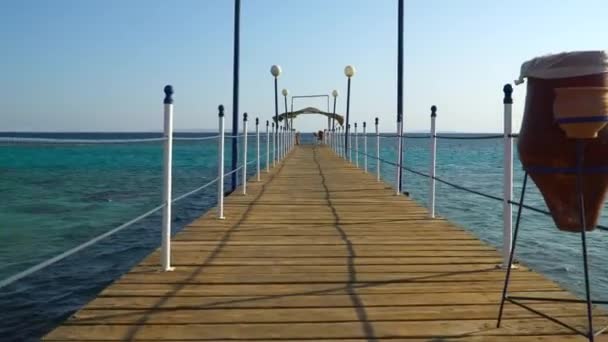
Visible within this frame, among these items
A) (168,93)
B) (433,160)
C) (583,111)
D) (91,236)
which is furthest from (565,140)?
(91,236)

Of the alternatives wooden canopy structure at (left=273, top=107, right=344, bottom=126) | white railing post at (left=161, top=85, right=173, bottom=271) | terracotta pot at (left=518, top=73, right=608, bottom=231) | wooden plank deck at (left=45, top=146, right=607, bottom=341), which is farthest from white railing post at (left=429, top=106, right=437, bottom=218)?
wooden canopy structure at (left=273, top=107, right=344, bottom=126)

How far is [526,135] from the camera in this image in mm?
1937

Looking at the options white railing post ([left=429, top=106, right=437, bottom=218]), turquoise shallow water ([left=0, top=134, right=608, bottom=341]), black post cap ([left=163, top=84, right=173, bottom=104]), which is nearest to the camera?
black post cap ([left=163, top=84, right=173, bottom=104])

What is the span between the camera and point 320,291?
8.63ft

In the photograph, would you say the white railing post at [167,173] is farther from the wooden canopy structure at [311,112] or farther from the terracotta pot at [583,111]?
the wooden canopy structure at [311,112]

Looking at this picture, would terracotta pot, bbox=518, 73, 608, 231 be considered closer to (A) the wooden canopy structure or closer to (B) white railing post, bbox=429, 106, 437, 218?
(B) white railing post, bbox=429, 106, 437, 218

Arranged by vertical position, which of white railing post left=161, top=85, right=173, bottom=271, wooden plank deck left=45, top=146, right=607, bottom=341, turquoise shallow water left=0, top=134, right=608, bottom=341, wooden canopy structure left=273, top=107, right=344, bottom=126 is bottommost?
turquoise shallow water left=0, top=134, right=608, bottom=341

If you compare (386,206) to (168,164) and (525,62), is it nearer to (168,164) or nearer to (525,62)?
(168,164)

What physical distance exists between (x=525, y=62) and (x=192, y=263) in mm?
2077

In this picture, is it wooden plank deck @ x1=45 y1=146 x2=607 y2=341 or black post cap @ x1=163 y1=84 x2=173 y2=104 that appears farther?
black post cap @ x1=163 y1=84 x2=173 y2=104

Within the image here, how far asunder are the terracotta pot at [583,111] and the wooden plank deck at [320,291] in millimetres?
796

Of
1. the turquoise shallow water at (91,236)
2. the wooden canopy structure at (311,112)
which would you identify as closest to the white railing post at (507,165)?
the turquoise shallow water at (91,236)

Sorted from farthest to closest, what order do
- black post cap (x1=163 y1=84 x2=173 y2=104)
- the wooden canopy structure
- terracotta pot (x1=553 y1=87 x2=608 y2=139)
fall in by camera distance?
1. the wooden canopy structure
2. black post cap (x1=163 y1=84 x2=173 y2=104)
3. terracotta pot (x1=553 y1=87 x2=608 y2=139)

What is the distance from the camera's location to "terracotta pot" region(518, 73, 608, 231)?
68.1 inches
